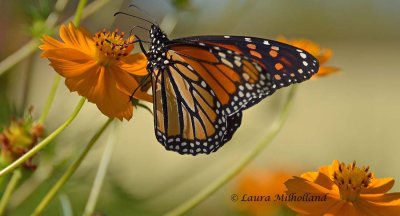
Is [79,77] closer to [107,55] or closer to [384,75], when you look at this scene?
[107,55]

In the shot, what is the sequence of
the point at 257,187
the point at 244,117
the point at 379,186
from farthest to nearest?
the point at 244,117 → the point at 257,187 → the point at 379,186

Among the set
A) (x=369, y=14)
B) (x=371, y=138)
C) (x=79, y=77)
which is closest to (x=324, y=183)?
(x=79, y=77)

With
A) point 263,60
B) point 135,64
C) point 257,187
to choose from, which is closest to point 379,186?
point 263,60

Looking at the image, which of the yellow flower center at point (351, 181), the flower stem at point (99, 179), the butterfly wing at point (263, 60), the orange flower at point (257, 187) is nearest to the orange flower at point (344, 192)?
the yellow flower center at point (351, 181)

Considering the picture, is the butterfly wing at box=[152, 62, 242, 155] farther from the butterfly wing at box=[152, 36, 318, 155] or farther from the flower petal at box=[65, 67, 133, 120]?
the flower petal at box=[65, 67, 133, 120]

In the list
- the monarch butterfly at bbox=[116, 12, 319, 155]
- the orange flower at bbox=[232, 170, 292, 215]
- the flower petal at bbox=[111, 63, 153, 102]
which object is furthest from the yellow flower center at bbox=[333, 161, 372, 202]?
the orange flower at bbox=[232, 170, 292, 215]

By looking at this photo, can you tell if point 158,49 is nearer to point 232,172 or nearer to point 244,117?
point 232,172
